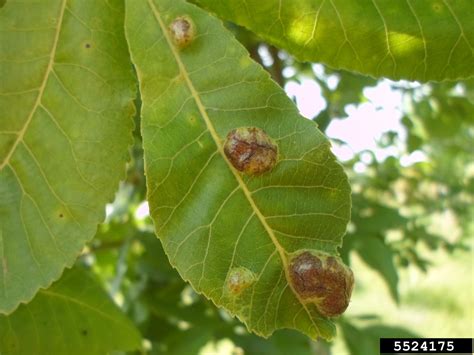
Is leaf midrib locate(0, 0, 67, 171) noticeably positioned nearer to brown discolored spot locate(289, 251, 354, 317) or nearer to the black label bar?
brown discolored spot locate(289, 251, 354, 317)

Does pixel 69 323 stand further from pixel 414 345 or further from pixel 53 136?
pixel 414 345

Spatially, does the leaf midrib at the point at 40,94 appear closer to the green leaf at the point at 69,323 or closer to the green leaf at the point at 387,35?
the green leaf at the point at 387,35

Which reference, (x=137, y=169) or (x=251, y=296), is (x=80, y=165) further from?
(x=137, y=169)

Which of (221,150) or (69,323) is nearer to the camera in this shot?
(221,150)

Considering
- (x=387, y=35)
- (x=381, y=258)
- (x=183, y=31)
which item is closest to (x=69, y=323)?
(x=183, y=31)

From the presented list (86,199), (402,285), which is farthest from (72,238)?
(402,285)

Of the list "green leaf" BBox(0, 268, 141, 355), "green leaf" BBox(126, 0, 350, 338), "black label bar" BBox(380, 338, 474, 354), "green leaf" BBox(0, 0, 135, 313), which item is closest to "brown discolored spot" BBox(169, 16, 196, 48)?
"green leaf" BBox(126, 0, 350, 338)
